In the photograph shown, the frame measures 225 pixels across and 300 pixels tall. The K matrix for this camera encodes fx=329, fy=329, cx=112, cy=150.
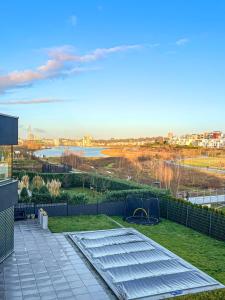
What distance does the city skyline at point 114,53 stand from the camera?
19453 millimetres

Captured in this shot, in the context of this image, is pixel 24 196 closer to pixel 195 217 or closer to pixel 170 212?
pixel 170 212

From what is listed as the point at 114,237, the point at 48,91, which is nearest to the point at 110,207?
the point at 114,237

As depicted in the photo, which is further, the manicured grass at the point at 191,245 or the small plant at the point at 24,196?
the small plant at the point at 24,196

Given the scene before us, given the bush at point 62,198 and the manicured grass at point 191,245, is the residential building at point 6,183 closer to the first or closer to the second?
the manicured grass at point 191,245

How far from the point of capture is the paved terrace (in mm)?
9680

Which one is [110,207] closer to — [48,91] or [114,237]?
[114,237]

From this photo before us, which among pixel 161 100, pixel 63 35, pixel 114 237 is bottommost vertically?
pixel 114 237

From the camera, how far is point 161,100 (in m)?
37.1

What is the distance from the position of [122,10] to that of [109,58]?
8.53 m

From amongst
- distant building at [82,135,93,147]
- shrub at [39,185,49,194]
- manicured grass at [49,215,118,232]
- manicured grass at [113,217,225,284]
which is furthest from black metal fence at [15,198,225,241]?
distant building at [82,135,93,147]

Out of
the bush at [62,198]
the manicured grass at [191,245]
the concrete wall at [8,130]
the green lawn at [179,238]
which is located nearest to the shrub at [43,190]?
the bush at [62,198]

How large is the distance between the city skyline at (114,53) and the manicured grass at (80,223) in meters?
6.20

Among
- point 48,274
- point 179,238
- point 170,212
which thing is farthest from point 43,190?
point 48,274

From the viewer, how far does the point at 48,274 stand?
11156 millimetres
